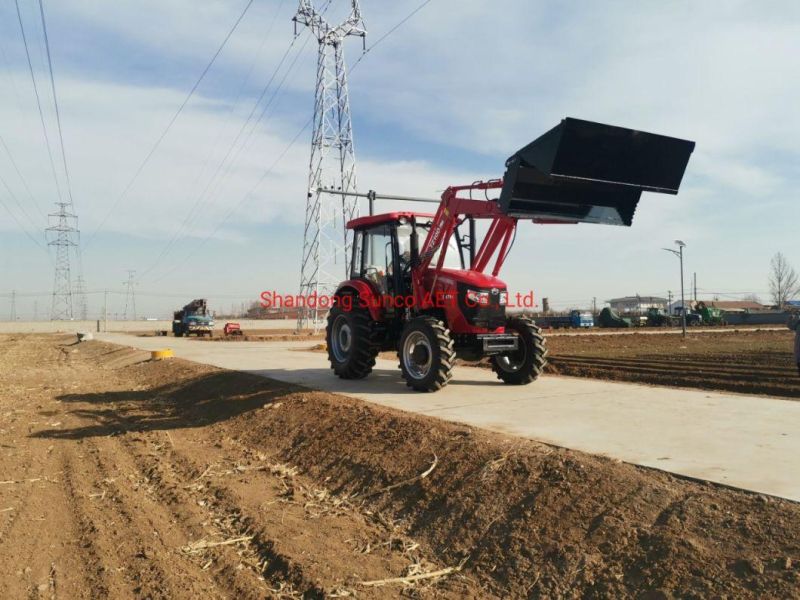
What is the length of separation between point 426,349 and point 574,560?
5.76 metres

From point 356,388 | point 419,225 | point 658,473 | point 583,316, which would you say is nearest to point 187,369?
point 356,388

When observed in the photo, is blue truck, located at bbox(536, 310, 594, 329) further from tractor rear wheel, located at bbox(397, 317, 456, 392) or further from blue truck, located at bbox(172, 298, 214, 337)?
tractor rear wheel, located at bbox(397, 317, 456, 392)

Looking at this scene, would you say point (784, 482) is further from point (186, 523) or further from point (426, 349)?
point (426, 349)

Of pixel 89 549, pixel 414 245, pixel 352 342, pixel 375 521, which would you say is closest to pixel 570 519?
pixel 375 521

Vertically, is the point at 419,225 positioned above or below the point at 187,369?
above

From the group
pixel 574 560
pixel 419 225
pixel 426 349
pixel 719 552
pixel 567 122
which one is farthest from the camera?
pixel 419 225

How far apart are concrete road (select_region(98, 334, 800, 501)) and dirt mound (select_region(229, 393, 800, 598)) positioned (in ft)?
1.38

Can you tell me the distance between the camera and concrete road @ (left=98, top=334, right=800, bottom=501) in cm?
452

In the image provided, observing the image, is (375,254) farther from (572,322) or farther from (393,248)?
(572,322)

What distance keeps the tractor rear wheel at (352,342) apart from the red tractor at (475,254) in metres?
0.02

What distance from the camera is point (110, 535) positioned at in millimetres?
4469

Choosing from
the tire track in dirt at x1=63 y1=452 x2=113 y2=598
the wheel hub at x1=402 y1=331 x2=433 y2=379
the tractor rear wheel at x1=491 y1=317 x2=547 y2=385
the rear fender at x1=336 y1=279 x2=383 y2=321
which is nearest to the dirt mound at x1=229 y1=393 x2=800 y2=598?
the tire track in dirt at x1=63 y1=452 x2=113 y2=598

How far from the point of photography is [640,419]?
6.46 m

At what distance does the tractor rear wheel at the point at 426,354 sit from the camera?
28.3ft
